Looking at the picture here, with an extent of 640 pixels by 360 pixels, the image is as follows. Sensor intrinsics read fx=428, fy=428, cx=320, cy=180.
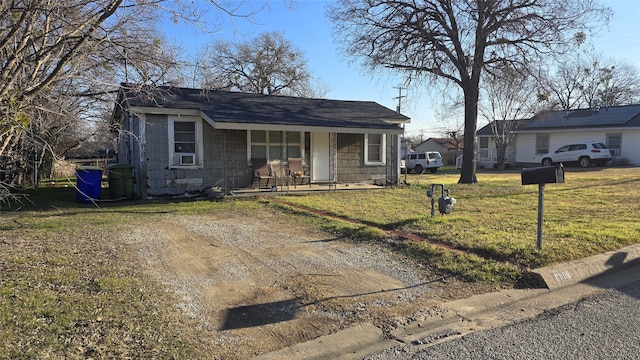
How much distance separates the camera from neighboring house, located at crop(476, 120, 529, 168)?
104 feet

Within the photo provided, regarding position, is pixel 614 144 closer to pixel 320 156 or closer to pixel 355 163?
pixel 355 163

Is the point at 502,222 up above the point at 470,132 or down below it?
below

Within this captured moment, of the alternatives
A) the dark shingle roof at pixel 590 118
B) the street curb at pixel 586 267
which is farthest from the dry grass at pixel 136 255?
the dark shingle roof at pixel 590 118

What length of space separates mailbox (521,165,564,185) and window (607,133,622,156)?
27582 millimetres

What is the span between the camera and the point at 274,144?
1463 centimetres

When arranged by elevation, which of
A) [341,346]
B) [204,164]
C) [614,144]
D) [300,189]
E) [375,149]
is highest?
[614,144]

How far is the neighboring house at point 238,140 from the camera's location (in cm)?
1262

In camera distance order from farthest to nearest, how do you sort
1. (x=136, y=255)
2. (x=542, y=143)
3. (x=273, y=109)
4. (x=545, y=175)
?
(x=542, y=143) → (x=273, y=109) → (x=136, y=255) → (x=545, y=175)

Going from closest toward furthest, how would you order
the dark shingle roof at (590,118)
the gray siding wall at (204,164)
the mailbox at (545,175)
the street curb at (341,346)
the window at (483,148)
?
the street curb at (341,346)
the mailbox at (545,175)
the gray siding wall at (204,164)
the dark shingle roof at (590,118)
the window at (483,148)

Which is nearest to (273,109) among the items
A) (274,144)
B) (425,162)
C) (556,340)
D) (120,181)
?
(274,144)

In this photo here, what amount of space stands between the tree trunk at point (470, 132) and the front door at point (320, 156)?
6487 mm

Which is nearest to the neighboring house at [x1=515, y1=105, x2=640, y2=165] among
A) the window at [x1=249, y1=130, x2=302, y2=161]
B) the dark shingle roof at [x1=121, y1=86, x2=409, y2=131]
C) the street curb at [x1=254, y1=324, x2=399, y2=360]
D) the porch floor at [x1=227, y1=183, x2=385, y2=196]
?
the dark shingle roof at [x1=121, y1=86, x2=409, y2=131]

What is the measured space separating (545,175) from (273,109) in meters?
10.9

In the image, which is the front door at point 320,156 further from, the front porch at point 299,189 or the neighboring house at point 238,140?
the front porch at point 299,189
